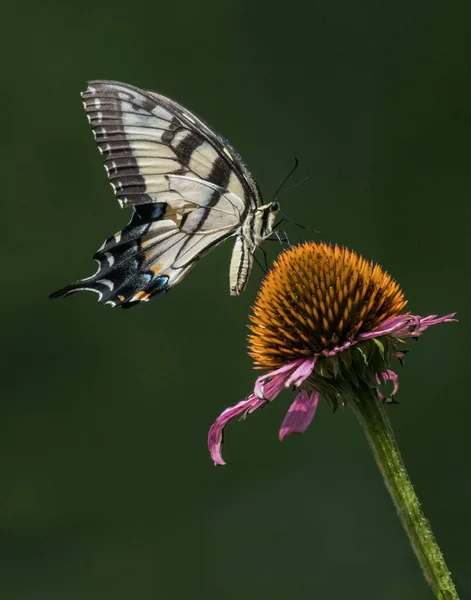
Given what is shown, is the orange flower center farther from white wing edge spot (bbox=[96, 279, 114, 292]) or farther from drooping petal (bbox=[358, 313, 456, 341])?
white wing edge spot (bbox=[96, 279, 114, 292])

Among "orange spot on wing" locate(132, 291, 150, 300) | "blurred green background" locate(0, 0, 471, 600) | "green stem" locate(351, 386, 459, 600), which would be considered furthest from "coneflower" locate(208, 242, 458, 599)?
"blurred green background" locate(0, 0, 471, 600)

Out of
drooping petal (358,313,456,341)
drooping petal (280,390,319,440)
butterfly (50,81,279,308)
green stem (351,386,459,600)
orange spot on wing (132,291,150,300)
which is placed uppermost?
butterfly (50,81,279,308)

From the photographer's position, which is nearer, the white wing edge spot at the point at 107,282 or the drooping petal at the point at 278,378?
the drooping petal at the point at 278,378

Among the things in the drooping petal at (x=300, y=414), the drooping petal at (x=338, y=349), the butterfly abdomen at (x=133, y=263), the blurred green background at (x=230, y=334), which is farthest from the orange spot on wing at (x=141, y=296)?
the blurred green background at (x=230, y=334)

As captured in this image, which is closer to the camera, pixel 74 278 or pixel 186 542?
pixel 186 542

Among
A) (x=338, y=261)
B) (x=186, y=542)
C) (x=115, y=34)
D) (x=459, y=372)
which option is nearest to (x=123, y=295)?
(x=338, y=261)

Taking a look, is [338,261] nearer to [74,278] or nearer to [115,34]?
[74,278]

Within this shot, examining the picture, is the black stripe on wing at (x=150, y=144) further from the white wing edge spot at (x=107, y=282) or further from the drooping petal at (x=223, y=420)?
the drooping petal at (x=223, y=420)
